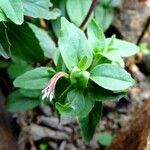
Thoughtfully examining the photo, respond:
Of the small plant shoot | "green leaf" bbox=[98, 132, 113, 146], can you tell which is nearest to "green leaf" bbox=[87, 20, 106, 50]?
the small plant shoot

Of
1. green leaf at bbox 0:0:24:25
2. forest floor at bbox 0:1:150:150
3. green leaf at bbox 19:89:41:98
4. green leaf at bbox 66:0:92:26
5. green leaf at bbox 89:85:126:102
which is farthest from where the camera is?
forest floor at bbox 0:1:150:150

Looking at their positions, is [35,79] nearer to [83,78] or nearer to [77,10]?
[83,78]

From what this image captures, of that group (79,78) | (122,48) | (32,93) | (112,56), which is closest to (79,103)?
(79,78)

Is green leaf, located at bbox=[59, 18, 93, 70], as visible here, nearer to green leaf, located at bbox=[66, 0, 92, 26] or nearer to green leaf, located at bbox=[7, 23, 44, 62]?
green leaf, located at bbox=[7, 23, 44, 62]

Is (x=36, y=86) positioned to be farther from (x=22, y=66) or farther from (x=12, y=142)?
(x=12, y=142)

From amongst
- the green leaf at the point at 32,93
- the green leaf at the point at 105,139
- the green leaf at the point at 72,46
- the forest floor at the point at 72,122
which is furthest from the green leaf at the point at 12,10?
the green leaf at the point at 105,139
